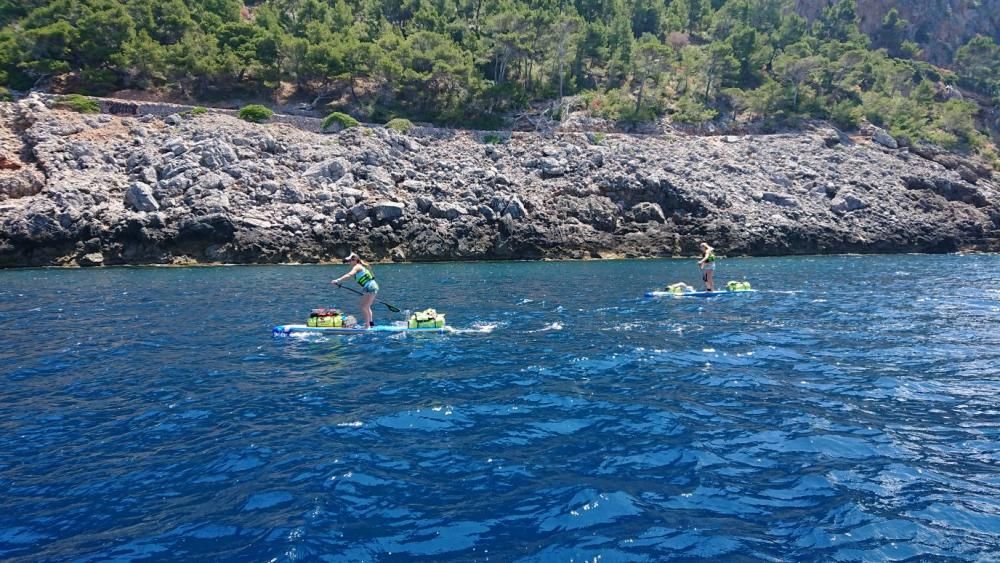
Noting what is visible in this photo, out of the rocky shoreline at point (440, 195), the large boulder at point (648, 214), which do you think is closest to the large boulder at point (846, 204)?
the rocky shoreline at point (440, 195)

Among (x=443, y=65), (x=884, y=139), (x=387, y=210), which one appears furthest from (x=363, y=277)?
(x=884, y=139)

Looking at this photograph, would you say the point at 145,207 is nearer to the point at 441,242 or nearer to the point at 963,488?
the point at 441,242

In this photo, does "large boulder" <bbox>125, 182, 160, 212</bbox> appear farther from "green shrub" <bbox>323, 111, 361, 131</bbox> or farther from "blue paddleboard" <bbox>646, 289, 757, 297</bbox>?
"blue paddleboard" <bbox>646, 289, 757, 297</bbox>

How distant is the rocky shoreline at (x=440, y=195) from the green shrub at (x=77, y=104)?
159 centimetres

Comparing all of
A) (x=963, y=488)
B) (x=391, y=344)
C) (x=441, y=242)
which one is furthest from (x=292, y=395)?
(x=441, y=242)

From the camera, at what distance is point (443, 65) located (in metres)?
68.7

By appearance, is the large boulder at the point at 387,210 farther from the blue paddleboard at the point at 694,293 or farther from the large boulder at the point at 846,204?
the large boulder at the point at 846,204

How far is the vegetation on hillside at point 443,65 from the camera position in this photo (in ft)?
203

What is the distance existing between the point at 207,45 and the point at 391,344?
65.5 m

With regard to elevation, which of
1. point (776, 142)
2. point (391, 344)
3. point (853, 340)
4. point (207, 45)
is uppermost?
point (207, 45)

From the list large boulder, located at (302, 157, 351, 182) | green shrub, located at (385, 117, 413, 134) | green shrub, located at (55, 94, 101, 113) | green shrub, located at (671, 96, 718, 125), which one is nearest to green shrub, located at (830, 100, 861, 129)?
green shrub, located at (671, 96, 718, 125)

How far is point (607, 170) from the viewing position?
5684 cm

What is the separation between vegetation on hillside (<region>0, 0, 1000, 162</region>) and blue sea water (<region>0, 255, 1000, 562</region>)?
55.2 m

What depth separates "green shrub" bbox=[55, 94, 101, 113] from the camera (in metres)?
51.8
